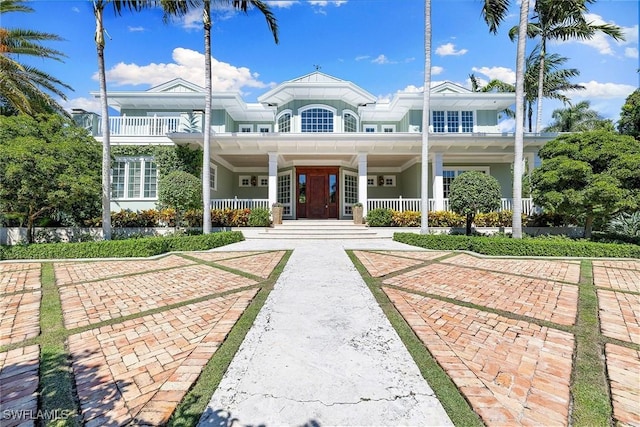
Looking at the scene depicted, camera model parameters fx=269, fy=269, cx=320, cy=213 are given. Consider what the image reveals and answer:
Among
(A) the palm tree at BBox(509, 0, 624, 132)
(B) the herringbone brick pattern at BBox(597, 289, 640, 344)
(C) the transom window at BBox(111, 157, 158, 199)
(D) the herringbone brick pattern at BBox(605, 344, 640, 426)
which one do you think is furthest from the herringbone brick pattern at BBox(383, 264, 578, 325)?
(A) the palm tree at BBox(509, 0, 624, 132)

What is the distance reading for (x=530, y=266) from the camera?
6383mm

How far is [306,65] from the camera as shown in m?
15.7

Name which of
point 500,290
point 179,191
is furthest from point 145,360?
point 179,191

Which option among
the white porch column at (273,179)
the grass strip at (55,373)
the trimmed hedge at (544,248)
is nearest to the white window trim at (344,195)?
the white porch column at (273,179)

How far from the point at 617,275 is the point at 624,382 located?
4969 mm

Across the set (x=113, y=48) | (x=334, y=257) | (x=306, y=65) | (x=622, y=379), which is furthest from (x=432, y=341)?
(x=306, y=65)

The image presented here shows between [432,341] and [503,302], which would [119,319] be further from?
[503,302]

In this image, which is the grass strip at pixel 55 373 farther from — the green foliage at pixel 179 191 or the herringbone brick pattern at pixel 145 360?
the green foliage at pixel 179 191

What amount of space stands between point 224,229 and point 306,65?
10.7 metres

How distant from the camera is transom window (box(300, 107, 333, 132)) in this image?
15055 millimetres

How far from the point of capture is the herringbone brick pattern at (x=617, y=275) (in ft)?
16.0

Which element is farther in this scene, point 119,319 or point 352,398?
point 119,319

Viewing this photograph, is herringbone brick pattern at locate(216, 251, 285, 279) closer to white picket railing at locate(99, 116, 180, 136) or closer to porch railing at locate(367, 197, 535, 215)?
porch railing at locate(367, 197, 535, 215)

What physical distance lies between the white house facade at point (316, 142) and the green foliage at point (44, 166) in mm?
3296
